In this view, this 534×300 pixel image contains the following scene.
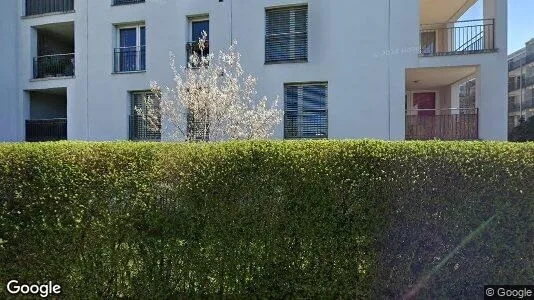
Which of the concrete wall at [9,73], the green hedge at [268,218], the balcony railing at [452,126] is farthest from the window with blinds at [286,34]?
the concrete wall at [9,73]

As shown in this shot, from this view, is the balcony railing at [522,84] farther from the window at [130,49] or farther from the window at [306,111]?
the window at [130,49]

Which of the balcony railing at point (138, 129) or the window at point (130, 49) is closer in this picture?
the balcony railing at point (138, 129)

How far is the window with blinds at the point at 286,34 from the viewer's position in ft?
47.5

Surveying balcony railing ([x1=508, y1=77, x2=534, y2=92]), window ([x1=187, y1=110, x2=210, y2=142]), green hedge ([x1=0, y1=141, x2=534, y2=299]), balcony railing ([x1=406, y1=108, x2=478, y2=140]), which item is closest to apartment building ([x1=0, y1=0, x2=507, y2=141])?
balcony railing ([x1=406, y1=108, x2=478, y2=140])

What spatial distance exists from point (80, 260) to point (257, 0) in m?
13.1

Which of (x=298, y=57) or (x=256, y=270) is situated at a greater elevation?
(x=298, y=57)

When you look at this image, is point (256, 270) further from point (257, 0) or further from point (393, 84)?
point (257, 0)

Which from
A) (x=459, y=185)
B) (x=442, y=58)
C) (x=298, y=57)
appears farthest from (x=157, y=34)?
(x=459, y=185)

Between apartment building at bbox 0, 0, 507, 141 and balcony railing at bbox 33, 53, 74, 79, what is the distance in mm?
51

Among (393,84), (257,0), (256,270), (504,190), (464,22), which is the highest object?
(257,0)

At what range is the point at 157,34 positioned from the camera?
15773 millimetres

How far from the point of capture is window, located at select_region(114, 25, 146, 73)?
53.7 feet

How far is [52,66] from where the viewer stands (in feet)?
59.8

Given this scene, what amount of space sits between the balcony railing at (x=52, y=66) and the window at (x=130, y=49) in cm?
328
